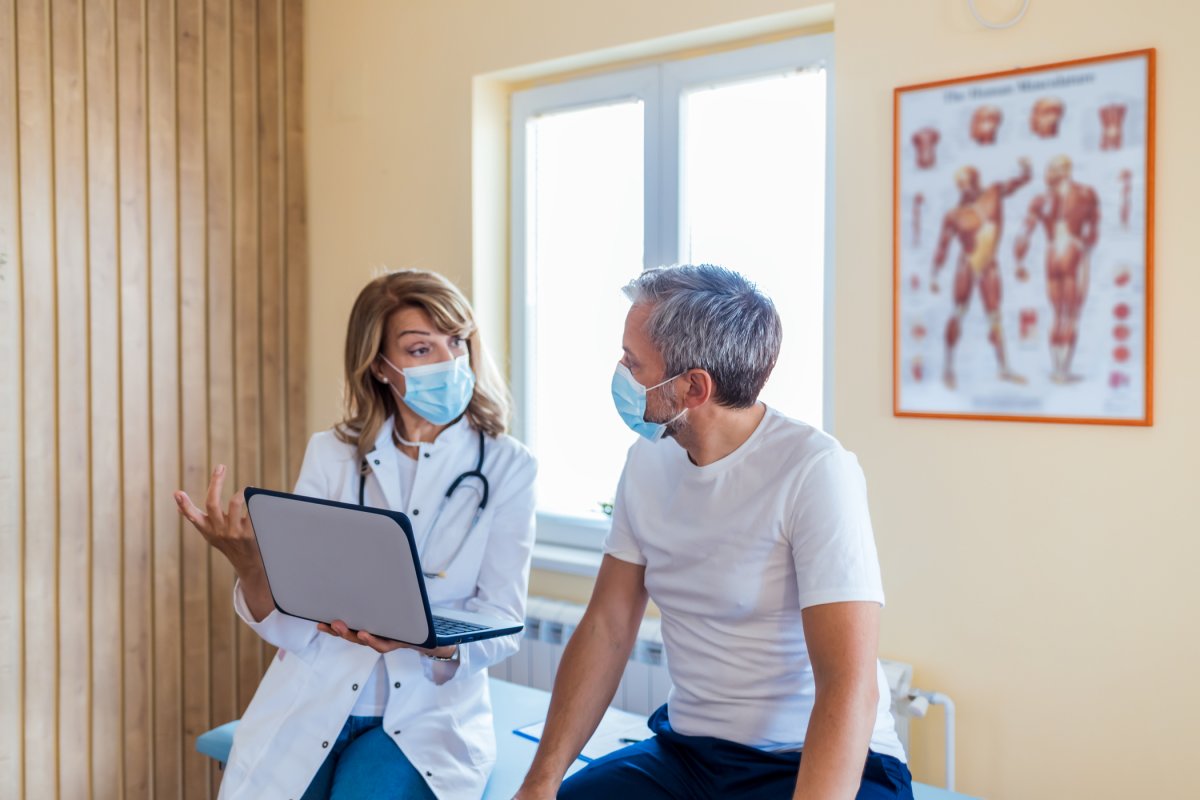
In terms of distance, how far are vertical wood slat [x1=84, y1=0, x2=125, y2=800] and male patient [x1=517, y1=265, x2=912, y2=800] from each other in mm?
1660

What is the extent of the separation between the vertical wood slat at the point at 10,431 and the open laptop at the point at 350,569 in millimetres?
1229

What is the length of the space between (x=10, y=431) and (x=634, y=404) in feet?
5.91

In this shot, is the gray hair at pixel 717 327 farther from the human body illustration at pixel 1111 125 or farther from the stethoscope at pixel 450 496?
the human body illustration at pixel 1111 125

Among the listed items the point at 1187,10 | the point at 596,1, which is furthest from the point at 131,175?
the point at 1187,10

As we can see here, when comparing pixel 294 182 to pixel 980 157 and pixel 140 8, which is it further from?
pixel 980 157

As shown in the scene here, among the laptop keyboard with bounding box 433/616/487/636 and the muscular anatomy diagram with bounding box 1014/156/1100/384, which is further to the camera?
the muscular anatomy diagram with bounding box 1014/156/1100/384

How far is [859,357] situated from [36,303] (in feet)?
6.66

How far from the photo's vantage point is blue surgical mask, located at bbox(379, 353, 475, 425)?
1.99m

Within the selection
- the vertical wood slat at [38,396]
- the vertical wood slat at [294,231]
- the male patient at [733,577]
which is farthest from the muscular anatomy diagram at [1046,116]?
the vertical wood slat at [38,396]

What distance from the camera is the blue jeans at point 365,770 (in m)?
1.75

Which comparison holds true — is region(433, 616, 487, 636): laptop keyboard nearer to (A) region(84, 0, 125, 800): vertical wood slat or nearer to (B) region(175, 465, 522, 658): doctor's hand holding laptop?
(B) region(175, 465, 522, 658): doctor's hand holding laptop

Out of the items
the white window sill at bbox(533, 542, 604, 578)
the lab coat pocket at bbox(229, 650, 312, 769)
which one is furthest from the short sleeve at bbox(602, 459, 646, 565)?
the white window sill at bbox(533, 542, 604, 578)

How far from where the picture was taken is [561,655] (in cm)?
239

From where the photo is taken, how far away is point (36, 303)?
8.61 ft
